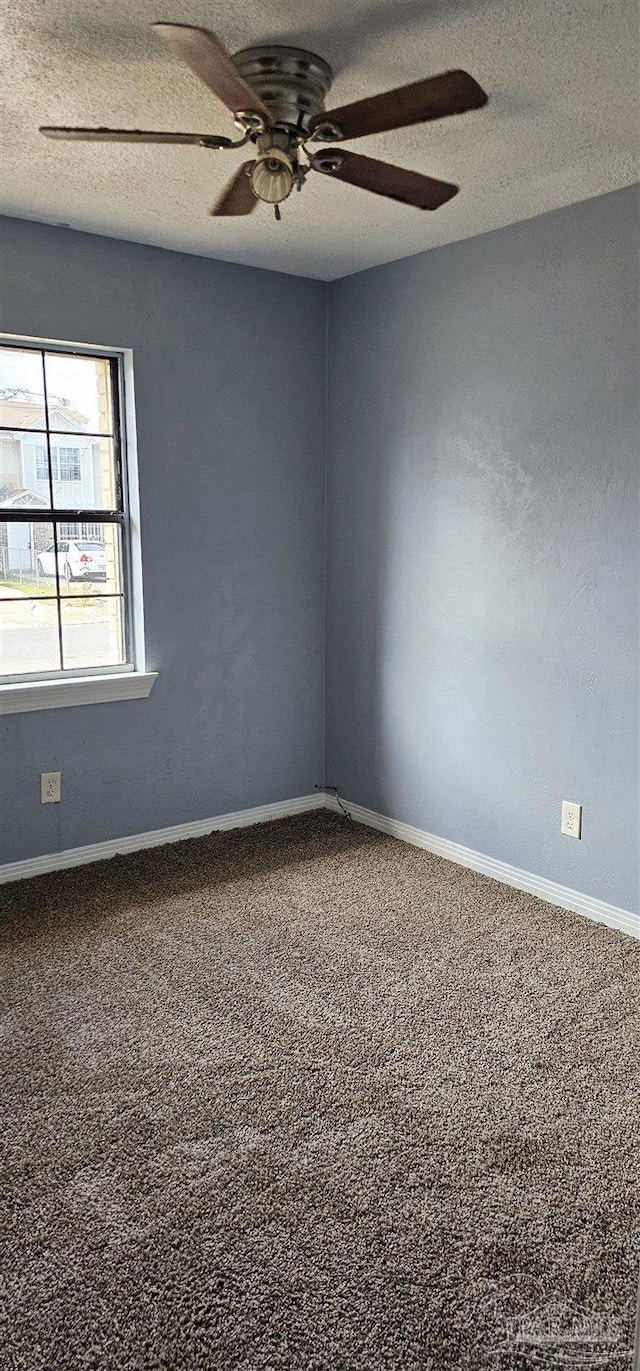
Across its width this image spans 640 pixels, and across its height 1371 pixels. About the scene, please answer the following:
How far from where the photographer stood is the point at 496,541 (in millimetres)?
3299

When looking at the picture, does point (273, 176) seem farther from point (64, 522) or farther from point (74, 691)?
point (74, 691)

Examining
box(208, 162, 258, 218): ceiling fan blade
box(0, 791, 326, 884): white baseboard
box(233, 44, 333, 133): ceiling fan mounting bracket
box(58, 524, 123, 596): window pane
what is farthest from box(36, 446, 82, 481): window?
box(233, 44, 333, 133): ceiling fan mounting bracket

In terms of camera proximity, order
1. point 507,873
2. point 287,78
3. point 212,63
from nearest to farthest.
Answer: point 212,63
point 287,78
point 507,873

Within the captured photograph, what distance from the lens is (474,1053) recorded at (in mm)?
2334

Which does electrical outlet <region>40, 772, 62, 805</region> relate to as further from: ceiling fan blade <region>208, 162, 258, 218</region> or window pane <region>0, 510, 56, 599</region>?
ceiling fan blade <region>208, 162, 258, 218</region>

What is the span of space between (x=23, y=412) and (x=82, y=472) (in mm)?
291

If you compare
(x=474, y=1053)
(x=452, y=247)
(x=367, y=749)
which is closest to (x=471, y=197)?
(x=452, y=247)

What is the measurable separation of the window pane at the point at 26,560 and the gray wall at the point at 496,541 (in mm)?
1273

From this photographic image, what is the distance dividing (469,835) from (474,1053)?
1.29 m

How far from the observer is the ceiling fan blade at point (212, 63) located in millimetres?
1532

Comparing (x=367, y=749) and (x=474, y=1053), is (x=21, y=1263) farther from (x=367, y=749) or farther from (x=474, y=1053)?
(x=367, y=749)

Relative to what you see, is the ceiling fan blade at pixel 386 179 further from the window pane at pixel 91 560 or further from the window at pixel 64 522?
the window pane at pixel 91 560

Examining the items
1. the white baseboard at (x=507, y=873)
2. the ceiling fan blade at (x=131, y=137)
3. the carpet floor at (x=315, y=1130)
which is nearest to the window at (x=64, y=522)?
the carpet floor at (x=315, y=1130)

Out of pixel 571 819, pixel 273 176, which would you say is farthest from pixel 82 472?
pixel 571 819
